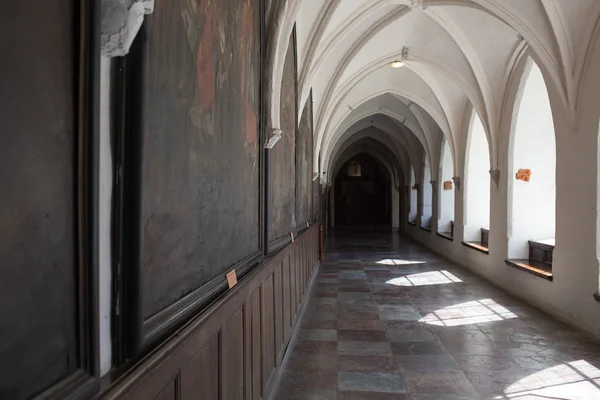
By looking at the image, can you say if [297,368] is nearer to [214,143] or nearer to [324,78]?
[214,143]

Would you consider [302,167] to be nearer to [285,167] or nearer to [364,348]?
[285,167]

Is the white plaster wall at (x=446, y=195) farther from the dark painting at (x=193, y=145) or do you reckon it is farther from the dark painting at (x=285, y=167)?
the dark painting at (x=193, y=145)

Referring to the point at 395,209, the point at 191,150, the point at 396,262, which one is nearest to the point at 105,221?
the point at 191,150

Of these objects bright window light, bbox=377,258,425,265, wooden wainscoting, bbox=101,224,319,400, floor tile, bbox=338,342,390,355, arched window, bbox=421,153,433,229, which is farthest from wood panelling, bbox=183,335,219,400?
arched window, bbox=421,153,433,229

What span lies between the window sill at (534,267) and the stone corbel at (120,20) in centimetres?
686

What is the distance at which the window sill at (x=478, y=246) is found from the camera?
30.3 feet

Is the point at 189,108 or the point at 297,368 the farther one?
the point at 297,368

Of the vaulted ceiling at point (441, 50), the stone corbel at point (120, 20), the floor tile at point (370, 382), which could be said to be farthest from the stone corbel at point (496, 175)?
the stone corbel at point (120, 20)

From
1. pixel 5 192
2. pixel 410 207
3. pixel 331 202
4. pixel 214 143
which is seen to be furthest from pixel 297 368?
pixel 331 202

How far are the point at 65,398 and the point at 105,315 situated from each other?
271 millimetres

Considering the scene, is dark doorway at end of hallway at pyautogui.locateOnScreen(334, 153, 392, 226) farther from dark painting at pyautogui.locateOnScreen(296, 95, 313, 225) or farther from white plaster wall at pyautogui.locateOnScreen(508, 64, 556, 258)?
dark painting at pyautogui.locateOnScreen(296, 95, 313, 225)

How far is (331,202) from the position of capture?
29.5m

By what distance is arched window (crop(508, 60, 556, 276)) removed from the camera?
25.8ft

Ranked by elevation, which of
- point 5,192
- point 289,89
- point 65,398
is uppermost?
point 289,89
